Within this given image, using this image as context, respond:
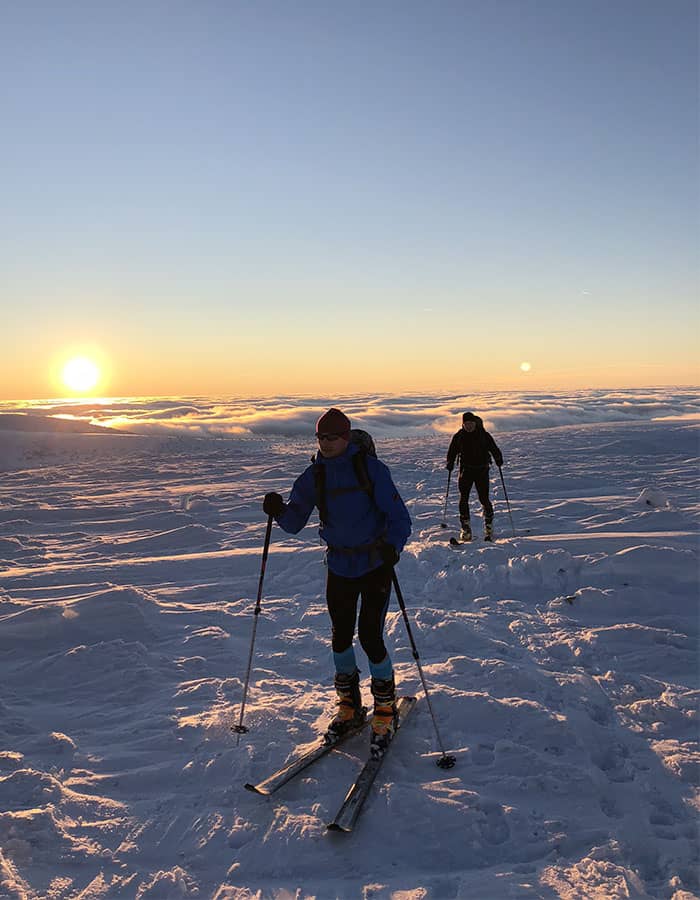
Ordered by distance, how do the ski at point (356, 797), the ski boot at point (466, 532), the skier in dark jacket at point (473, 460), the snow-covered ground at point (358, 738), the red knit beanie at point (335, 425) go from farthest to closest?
the skier in dark jacket at point (473, 460), the ski boot at point (466, 532), the red knit beanie at point (335, 425), the ski at point (356, 797), the snow-covered ground at point (358, 738)

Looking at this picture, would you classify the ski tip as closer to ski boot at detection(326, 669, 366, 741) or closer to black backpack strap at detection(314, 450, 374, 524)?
ski boot at detection(326, 669, 366, 741)

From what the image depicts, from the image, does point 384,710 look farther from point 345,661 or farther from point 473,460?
point 473,460

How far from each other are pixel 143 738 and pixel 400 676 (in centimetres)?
227

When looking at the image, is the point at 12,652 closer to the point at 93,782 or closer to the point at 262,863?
the point at 93,782

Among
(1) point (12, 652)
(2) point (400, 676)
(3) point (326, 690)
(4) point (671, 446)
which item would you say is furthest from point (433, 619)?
(4) point (671, 446)

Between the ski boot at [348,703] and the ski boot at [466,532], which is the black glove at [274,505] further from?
the ski boot at [466,532]

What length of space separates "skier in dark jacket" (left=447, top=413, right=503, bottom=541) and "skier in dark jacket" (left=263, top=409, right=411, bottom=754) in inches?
245

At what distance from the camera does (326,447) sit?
4160mm

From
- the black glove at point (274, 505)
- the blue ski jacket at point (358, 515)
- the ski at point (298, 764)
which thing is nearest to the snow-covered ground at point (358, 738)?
the ski at point (298, 764)

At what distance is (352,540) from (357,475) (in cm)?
49

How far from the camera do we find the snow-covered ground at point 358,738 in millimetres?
3154

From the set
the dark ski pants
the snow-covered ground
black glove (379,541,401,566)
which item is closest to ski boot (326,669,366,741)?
the snow-covered ground

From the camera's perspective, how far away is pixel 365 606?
14.2ft

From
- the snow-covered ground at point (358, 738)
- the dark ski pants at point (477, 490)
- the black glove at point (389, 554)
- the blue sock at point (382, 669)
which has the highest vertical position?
the black glove at point (389, 554)
